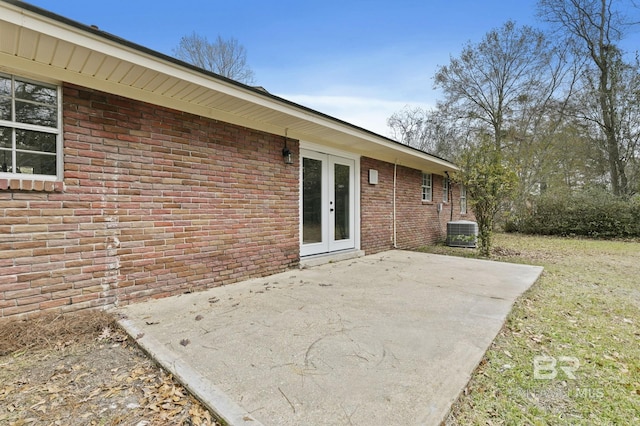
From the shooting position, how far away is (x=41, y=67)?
2.99 metres

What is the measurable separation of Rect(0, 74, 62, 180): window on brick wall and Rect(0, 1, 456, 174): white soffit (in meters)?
0.16

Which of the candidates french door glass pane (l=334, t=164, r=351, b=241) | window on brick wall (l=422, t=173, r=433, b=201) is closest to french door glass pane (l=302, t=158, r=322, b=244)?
french door glass pane (l=334, t=164, r=351, b=241)

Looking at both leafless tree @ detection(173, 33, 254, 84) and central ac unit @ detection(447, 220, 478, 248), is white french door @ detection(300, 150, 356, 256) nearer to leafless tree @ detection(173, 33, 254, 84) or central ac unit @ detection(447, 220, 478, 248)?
central ac unit @ detection(447, 220, 478, 248)

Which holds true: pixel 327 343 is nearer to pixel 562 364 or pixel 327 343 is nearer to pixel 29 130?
pixel 562 364

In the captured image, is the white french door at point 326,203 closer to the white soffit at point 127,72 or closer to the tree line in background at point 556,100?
the white soffit at point 127,72

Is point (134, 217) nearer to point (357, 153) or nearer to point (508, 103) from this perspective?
point (357, 153)

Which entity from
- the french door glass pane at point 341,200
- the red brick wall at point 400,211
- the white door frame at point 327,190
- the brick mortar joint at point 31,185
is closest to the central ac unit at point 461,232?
the red brick wall at point 400,211

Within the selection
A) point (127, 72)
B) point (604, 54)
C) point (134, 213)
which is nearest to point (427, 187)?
point (134, 213)

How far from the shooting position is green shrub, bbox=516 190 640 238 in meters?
12.4

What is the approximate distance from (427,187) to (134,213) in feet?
29.7

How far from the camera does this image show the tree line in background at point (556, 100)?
586 inches

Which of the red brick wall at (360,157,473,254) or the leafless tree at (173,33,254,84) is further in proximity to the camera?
the leafless tree at (173,33,254,84)

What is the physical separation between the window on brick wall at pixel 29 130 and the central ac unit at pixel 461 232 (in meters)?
9.36

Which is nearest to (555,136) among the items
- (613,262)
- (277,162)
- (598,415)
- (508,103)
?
(508,103)
